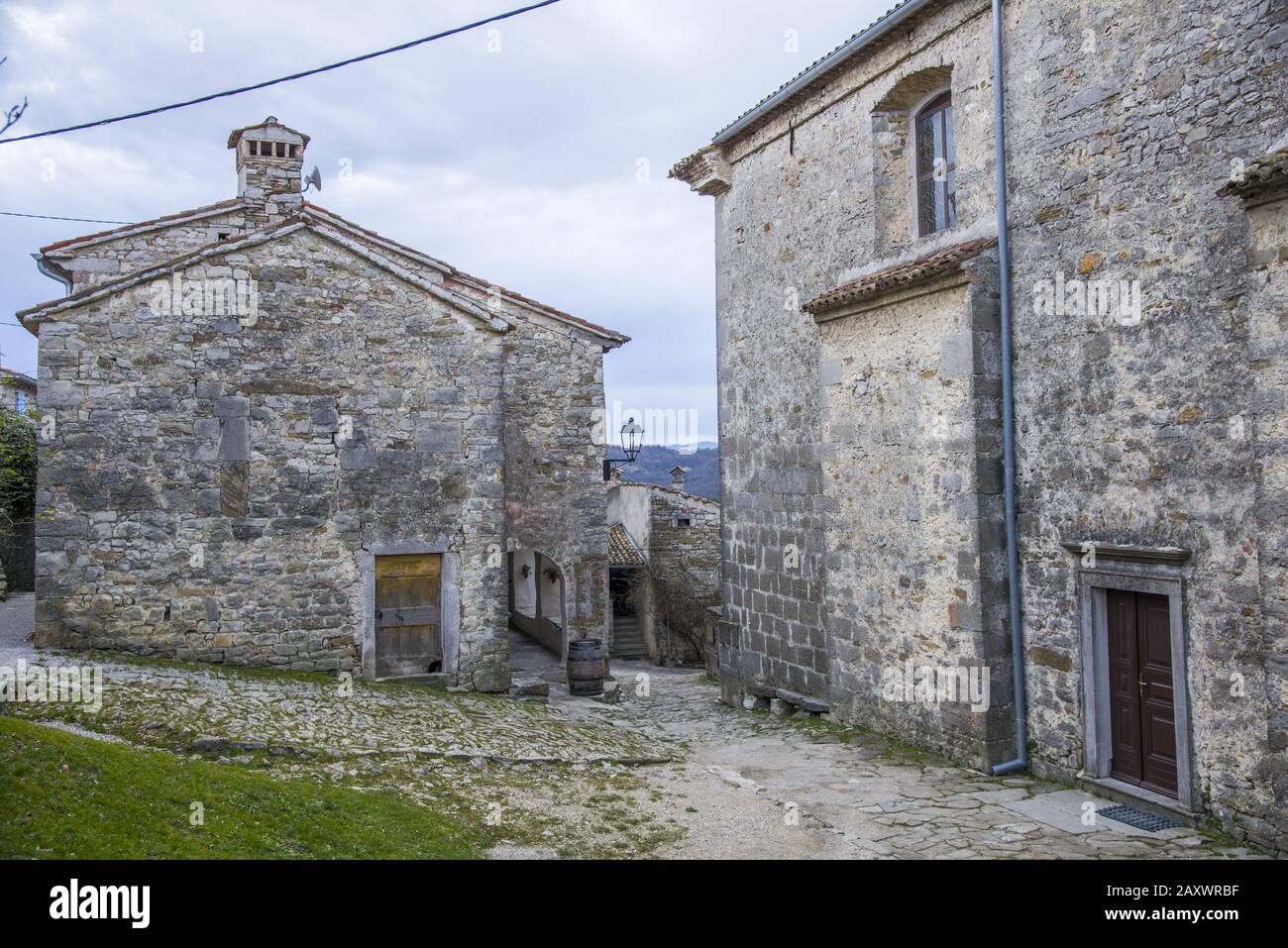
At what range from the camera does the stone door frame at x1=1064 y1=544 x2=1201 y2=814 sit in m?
6.75

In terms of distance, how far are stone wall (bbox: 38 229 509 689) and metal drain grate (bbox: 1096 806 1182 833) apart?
705 cm

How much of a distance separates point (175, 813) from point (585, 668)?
796 centimetres

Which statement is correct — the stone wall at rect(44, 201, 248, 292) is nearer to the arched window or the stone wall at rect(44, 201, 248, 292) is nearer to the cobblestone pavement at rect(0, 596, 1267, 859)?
the cobblestone pavement at rect(0, 596, 1267, 859)

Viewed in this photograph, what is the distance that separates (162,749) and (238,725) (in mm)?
836

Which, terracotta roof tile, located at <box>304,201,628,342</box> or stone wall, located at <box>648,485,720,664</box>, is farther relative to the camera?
stone wall, located at <box>648,485,720,664</box>

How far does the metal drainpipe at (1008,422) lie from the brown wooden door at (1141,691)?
0.83 meters

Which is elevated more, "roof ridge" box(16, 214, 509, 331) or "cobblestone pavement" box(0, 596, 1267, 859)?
"roof ridge" box(16, 214, 509, 331)

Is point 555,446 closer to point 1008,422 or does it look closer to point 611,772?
point 611,772

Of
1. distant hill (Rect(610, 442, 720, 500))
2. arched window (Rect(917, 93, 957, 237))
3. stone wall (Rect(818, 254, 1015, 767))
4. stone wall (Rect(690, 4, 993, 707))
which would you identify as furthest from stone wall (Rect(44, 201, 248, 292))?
distant hill (Rect(610, 442, 720, 500))

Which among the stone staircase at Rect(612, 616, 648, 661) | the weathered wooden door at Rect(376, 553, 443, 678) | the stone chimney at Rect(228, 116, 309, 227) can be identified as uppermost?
the stone chimney at Rect(228, 116, 309, 227)

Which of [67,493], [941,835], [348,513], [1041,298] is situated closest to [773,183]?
[1041,298]

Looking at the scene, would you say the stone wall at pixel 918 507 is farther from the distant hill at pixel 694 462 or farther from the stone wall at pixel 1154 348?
the distant hill at pixel 694 462

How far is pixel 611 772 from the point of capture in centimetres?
851

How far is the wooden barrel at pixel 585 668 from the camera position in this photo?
12.9 m
